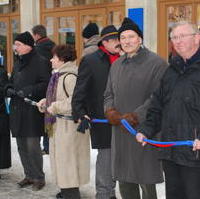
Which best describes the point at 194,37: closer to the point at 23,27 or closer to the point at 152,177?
the point at 152,177

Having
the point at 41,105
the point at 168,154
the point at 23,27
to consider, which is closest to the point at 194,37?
the point at 168,154

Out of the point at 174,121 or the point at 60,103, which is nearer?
the point at 174,121

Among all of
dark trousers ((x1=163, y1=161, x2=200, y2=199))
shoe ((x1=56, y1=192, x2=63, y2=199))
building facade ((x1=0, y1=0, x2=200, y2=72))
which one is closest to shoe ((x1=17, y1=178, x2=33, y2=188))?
shoe ((x1=56, y1=192, x2=63, y2=199))

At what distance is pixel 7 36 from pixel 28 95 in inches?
391

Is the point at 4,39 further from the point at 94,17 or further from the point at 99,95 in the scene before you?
the point at 99,95

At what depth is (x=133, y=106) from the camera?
4180 millimetres

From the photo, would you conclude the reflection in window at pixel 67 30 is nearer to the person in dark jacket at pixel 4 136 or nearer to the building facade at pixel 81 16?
the building facade at pixel 81 16

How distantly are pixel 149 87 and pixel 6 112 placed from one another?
2853 millimetres

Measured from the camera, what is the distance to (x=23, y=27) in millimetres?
13781

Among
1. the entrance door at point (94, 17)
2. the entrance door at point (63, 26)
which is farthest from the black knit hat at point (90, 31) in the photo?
the entrance door at point (63, 26)

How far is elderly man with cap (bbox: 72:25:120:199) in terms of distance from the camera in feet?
16.1

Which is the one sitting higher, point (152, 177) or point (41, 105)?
point (41, 105)

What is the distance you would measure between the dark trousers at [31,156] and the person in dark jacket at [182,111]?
2.50 meters

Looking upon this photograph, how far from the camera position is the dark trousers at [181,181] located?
3.58 m
